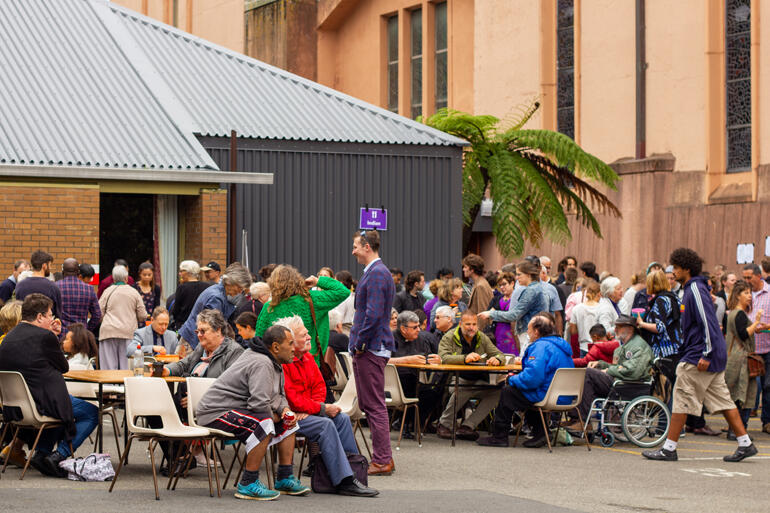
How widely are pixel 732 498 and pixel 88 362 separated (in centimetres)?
630

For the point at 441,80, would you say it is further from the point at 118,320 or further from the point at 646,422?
the point at 646,422

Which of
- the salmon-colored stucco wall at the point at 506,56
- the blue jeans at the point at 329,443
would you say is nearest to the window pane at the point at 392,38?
the salmon-colored stucco wall at the point at 506,56

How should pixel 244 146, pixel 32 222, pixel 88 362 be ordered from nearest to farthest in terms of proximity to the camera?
pixel 88 362 < pixel 32 222 < pixel 244 146

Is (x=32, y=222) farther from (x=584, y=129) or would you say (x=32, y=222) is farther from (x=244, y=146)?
(x=584, y=129)

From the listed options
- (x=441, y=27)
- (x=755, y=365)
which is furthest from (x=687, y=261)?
(x=441, y=27)

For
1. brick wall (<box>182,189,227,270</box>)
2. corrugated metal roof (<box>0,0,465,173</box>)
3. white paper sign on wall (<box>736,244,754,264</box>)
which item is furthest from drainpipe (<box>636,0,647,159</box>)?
brick wall (<box>182,189,227,270</box>)

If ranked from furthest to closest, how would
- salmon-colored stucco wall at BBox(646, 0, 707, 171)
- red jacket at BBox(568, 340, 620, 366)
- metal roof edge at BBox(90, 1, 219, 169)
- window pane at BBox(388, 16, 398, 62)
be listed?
window pane at BBox(388, 16, 398, 62) < salmon-colored stucco wall at BBox(646, 0, 707, 171) < metal roof edge at BBox(90, 1, 219, 169) < red jacket at BBox(568, 340, 620, 366)

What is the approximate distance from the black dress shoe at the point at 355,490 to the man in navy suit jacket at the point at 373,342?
1.10 meters

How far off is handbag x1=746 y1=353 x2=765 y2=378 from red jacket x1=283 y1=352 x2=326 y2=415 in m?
6.22

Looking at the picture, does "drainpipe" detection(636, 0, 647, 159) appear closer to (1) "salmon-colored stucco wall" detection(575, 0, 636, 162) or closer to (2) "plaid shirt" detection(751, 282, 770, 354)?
(1) "salmon-colored stucco wall" detection(575, 0, 636, 162)

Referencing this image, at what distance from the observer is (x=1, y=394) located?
11.0 meters

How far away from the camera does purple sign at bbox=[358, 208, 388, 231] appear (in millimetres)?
22422

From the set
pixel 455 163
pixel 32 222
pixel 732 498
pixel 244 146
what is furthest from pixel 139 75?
pixel 732 498

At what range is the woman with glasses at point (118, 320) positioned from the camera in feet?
51.5
